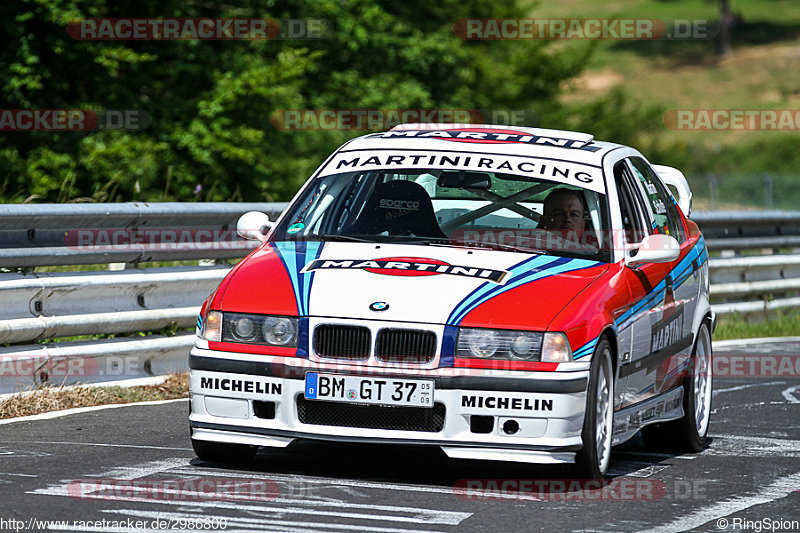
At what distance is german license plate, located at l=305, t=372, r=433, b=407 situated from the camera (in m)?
6.33

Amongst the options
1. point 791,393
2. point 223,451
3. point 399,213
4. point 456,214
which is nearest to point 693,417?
point 456,214

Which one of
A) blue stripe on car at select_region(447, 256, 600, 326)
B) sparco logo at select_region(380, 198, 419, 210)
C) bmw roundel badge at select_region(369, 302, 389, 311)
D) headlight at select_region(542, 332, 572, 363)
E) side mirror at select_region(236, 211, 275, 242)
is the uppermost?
sparco logo at select_region(380, 198, 419, 210)

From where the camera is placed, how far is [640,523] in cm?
585

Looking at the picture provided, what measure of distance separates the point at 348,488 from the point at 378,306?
819 millimetres

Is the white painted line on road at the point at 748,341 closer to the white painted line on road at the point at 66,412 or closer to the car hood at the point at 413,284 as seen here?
the white painted line on road at the point at 66,412

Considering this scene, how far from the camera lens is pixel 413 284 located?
6598 mm

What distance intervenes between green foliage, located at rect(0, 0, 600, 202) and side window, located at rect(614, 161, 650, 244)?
11.0m

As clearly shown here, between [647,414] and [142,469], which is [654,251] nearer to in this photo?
[647,414]

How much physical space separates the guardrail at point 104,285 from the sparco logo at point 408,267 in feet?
8.22

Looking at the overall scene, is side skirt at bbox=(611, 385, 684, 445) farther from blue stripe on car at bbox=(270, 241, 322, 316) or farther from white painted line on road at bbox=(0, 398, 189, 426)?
white painted line on road at bbox=(0, 398, 189, 426)

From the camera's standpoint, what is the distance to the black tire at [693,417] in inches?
320

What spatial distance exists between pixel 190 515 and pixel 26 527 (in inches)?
25.1

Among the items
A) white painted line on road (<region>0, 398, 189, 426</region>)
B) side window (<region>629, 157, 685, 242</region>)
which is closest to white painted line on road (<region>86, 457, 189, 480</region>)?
white painted line on road (<region>0, 398, 189, 426</region>)

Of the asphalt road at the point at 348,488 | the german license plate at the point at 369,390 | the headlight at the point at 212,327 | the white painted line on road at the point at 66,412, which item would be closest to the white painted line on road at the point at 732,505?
the asphalt road at the point at 348,488
